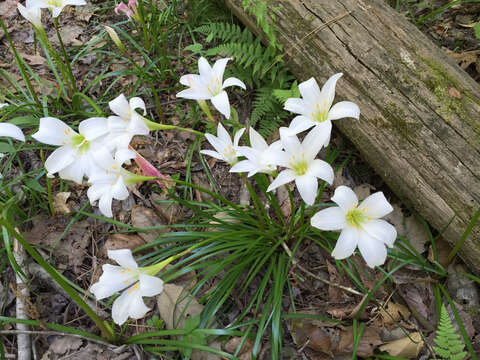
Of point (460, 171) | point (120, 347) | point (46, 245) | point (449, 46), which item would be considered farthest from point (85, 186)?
point (449, 46)

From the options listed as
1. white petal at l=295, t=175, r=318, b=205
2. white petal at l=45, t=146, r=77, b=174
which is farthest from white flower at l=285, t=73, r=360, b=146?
white petal at l=45, t=146, r=77, b=174

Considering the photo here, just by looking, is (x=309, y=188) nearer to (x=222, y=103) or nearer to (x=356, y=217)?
(x=356, y=217)

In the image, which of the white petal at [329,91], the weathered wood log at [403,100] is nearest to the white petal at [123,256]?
the white petal at [329,91]

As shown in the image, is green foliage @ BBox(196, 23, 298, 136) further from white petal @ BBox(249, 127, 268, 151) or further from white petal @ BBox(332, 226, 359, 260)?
white petal @ BBox(332, 226, 359, 260)

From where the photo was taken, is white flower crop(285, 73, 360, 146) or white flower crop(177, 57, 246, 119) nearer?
white flower crop(285, 73, 360, 146)

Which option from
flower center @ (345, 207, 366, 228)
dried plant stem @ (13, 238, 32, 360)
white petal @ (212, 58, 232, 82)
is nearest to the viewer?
flower center @ (345, 207, 366, 228)

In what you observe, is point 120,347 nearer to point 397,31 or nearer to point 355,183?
point 355,183

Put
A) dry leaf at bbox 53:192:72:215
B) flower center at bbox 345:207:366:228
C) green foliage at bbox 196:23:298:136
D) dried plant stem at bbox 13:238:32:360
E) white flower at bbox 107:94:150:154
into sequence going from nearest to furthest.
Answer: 1. flower center at bbox 345:207:366:228
2. white flower at bbox 107:94:150:154
3. dried plant stem at bbox 13:238:32:360
4. dry leaf at bbox 53:192:72:215
5. green foliage at bbox 196:23:298:136

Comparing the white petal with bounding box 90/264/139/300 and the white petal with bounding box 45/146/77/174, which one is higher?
the white petal with bounding box 45/146/77/174
